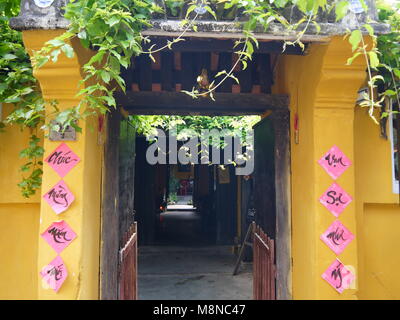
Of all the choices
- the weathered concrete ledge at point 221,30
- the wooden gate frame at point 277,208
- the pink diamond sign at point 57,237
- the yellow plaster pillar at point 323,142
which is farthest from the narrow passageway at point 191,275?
the weathered concrete ledge at point 221,30

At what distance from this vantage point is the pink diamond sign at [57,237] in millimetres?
2318

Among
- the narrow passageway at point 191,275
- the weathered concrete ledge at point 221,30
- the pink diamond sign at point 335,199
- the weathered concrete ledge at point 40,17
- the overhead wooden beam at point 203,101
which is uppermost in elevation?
the weathered concrete ledge at point 40,17

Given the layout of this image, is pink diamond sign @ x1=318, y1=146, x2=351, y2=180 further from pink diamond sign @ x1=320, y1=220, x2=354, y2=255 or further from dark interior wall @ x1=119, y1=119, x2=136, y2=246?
dark interior wall @ x1=119, y1=119, x2=136, y2=246

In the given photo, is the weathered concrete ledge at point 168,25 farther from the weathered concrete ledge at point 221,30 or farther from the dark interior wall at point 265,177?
the dark interior wall at point 265,177

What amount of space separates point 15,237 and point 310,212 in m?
2.53

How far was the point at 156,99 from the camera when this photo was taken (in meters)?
3.09

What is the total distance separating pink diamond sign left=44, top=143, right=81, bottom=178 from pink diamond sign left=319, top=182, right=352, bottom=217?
6.24 ft

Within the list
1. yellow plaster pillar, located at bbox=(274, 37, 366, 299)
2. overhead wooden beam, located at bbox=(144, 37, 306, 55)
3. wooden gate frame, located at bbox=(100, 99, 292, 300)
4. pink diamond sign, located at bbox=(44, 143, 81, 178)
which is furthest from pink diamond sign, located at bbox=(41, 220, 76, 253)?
yellow plaster pillar, located at bbox=(274, 37, 366, 299)

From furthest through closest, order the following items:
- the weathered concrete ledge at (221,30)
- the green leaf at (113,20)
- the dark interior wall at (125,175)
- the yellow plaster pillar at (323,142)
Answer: the dark interior wall at (125,175) < the yellow plaster pillar at (323,142) < the weathered concrete ledge at (221,30) < the green leaf at (113,20)

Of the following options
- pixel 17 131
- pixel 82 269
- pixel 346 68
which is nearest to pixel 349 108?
pixel 346 68

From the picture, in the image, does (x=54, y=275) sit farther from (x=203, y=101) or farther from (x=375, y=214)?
(x=375, y=214)

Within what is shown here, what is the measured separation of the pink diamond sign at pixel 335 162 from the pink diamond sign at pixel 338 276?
2.22 feet

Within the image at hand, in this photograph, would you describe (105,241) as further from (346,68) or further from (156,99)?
(346,68)
